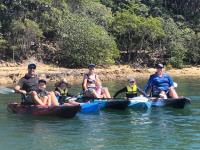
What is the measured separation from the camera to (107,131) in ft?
49.8

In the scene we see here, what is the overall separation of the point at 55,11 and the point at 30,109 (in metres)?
34.9

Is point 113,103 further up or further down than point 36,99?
further down

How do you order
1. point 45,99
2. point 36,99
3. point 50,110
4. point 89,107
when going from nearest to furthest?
point 50,110 < point 36,99 < point 45,99 < point 89,107

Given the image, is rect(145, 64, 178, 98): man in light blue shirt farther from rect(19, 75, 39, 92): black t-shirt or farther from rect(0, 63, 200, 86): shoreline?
rect(0, 63, 200, 86): shoreline

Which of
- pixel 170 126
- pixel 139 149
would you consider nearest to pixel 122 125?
pixel 170 126

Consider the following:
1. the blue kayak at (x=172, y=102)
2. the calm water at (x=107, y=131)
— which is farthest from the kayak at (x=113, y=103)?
the blue kayak at (x=172, y=102)

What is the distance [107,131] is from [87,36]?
111ft

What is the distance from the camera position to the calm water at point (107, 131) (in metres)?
13.2

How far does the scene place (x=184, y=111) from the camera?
19.6 metres

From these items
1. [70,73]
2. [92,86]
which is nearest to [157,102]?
[92,86]

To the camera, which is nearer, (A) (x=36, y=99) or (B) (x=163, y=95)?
(A) (x=36, y=99)

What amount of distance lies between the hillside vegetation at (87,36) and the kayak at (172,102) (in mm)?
28238

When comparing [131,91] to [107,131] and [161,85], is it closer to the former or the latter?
[161,85]

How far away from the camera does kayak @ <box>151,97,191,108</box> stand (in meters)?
19.8
